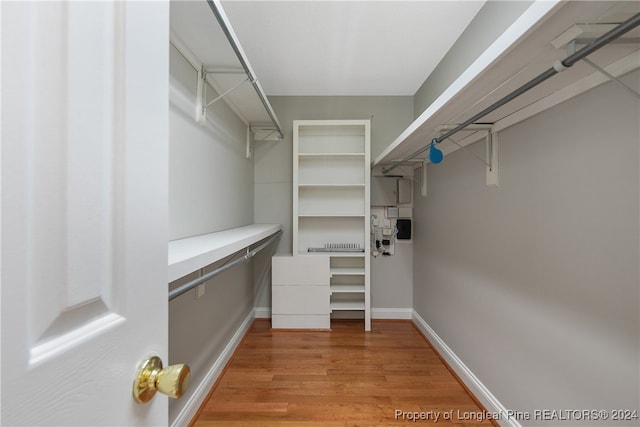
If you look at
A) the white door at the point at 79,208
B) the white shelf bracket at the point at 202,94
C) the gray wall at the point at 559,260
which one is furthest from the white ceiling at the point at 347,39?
the white door at the point at 79,208

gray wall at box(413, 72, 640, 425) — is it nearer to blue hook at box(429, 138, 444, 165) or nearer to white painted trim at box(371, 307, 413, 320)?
blue hook at box(429, 138, 444, 165)

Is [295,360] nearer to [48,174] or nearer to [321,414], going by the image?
[321,414]

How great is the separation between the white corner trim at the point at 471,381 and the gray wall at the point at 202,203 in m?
1.65

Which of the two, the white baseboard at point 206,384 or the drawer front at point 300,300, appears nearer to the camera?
the white baseboard at point 206,384

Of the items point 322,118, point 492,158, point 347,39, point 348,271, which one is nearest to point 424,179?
point 492,158

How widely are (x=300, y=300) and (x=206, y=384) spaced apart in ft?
3.53

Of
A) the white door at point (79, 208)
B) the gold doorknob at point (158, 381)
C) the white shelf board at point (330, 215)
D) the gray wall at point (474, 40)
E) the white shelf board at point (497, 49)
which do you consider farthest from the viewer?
the white shelf board at point (330, 215)

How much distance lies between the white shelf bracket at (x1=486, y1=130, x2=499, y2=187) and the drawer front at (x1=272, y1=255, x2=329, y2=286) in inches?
59.6

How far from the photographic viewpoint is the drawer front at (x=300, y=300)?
2.54 meters

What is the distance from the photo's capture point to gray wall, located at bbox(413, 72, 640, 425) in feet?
2.83

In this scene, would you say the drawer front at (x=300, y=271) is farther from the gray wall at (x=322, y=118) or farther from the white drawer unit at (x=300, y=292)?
the gray wall at (x=322, y=118)

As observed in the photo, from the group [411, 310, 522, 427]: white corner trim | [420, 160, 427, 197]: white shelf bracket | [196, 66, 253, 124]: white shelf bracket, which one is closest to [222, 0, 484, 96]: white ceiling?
[196, 66, 253, 124]: white shelf bracket

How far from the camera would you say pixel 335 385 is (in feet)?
5.73

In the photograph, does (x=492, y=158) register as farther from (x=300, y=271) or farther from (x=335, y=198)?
(x=300, y=271)
